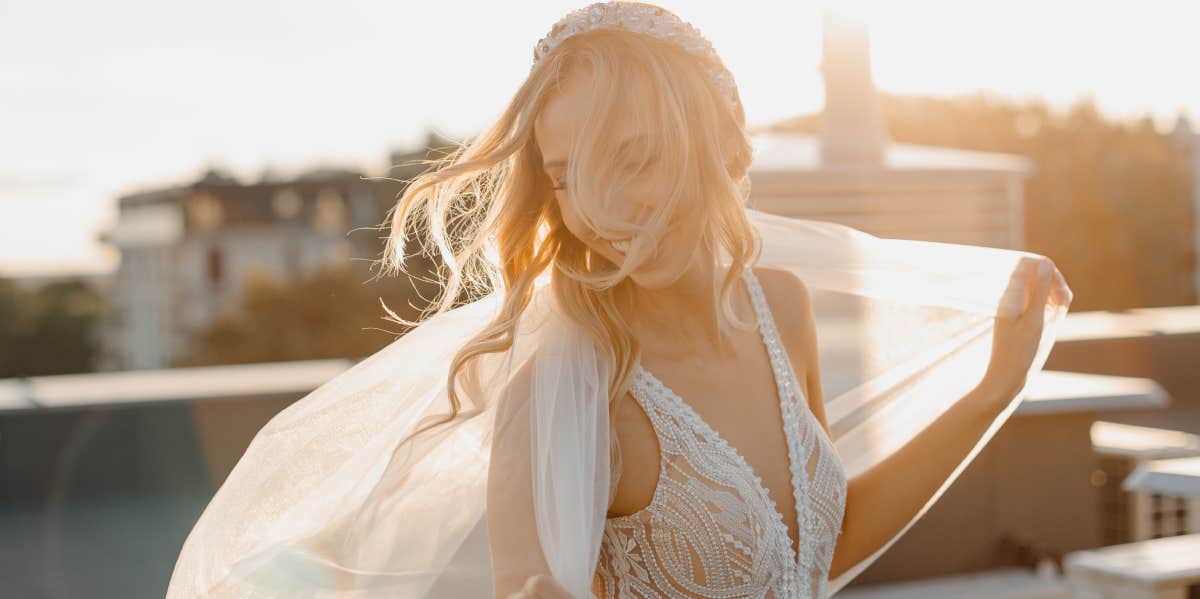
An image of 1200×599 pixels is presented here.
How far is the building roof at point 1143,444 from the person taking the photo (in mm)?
4941

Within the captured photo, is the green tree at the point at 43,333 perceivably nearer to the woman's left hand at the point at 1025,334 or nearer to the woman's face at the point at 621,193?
the woman's left hand at the point at 1025,334

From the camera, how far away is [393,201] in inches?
1510

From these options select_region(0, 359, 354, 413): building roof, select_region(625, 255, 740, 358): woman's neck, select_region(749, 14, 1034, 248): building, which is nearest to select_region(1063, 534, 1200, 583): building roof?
select_region(625, 255, 740, 358): woman's neck

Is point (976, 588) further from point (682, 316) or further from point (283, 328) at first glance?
point (283, 328)

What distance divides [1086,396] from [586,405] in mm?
3556

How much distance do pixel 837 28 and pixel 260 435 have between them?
6404 mm

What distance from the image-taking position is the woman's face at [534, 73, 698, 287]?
145cm

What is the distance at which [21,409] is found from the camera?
18.6 ft

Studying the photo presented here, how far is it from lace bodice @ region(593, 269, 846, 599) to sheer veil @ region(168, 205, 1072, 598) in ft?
0.36

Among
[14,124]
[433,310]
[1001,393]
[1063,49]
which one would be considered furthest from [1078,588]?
[14,124]

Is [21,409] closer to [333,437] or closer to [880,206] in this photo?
[333,437]

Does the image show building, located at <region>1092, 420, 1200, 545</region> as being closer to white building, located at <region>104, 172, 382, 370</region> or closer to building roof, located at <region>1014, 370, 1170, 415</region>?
building roof, located at <region>1014, 370, 1170, 415</region>

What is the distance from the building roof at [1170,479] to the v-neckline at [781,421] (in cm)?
199

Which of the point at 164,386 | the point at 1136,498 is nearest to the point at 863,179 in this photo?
the point at 1136,498
